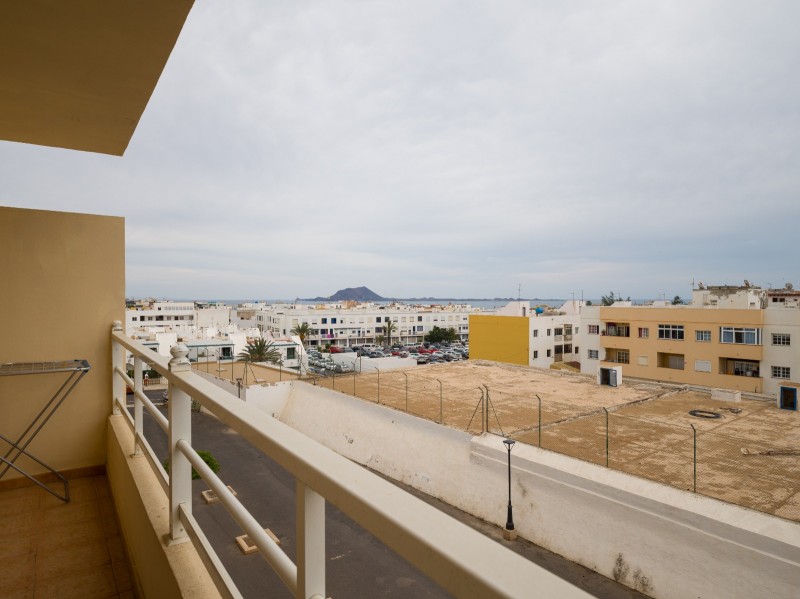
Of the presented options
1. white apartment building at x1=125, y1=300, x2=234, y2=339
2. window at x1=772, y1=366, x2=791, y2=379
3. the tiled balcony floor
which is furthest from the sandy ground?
white apartment building at x1=125, y1=300, x2=234, y2=339

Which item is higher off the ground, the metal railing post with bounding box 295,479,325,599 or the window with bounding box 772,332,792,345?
the metal railing post with bounding box 295,479,325,599

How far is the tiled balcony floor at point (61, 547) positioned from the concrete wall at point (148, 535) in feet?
0.38

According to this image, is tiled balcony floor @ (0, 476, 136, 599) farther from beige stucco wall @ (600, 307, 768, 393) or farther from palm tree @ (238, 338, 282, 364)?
beige stucco wall @ (600, 307, 768, 393)

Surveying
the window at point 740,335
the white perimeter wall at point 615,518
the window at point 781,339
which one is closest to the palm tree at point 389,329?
the window at point 740,335

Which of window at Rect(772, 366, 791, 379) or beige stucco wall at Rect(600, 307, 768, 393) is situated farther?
beige stucco wall at Rect(600, 307, 768, 393)

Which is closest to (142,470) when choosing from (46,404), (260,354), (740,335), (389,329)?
(46,404)

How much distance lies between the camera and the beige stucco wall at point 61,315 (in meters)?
3.38

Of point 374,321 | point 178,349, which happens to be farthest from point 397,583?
point 374,321

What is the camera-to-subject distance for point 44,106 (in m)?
2.51

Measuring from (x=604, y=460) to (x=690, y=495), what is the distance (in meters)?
2.20

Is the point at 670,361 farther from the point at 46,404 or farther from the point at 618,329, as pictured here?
the point at 46,404

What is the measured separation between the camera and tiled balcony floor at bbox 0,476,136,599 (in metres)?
2.33

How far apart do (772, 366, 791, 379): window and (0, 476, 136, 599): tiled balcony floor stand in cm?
2843

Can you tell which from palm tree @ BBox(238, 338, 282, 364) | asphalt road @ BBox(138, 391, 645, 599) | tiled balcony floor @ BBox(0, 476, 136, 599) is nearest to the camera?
tiled balcony floor @ BBox(0, 476, 136, 599)
